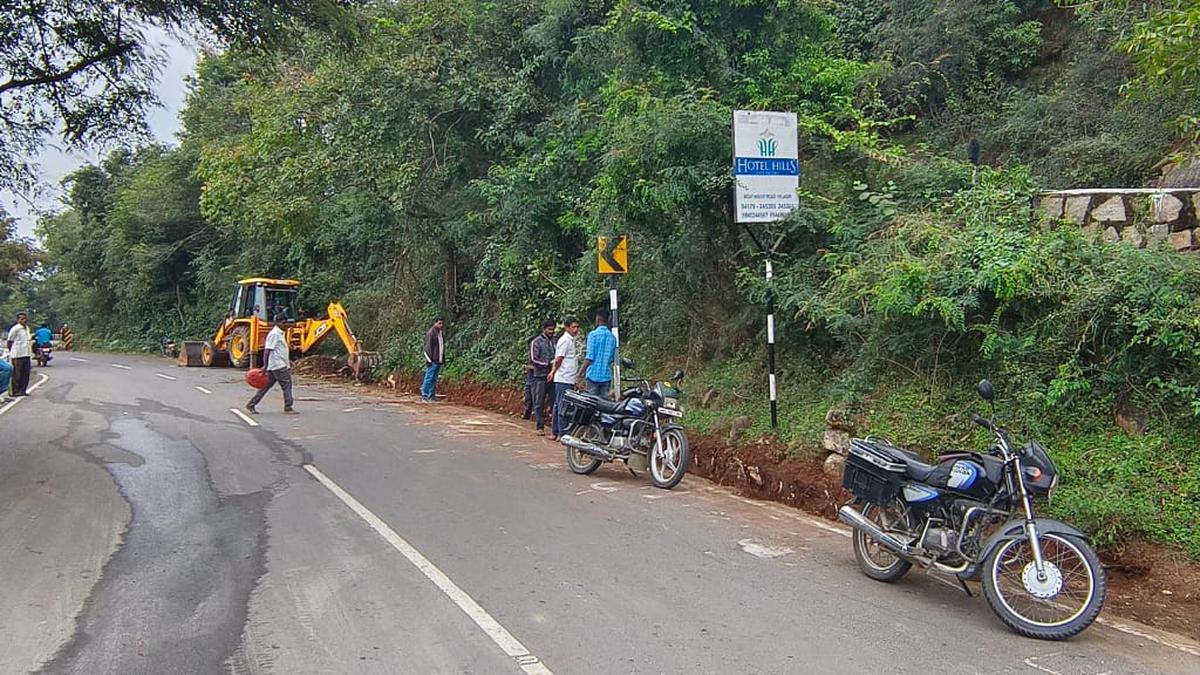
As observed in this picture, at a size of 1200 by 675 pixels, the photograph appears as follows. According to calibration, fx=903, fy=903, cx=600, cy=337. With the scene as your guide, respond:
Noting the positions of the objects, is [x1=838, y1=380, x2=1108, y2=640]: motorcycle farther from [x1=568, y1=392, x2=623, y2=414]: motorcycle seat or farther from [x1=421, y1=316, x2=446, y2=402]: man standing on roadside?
[x1=421, y1=316, x2=446, y2=402]: man standing on roadside

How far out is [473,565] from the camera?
6820 mm

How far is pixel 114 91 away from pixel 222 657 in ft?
32.2

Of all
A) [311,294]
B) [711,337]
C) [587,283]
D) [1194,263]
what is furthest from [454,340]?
[1194,263]

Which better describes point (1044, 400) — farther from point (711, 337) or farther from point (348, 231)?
point (348, 231)

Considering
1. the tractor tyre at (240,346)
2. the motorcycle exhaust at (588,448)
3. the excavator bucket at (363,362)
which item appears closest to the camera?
the motorcycle exhaust at (588,448)

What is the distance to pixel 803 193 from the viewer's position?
37.2 ft

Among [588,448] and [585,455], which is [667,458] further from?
[585,455]

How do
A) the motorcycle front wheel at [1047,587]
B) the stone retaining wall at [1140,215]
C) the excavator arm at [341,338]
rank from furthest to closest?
the excavator arm at [341,338], the stone retaining wall at [1140,215], the motorcycle front wheel at [1047,587]

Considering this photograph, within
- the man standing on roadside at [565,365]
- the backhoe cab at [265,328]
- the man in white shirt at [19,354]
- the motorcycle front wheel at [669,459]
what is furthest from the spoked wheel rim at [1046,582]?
the backhoe cab at [265,328]

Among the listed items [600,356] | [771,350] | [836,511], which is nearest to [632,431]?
[771,350]

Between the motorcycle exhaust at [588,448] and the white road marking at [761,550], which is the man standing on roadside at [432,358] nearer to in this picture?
the motorcycle exhaust at [588,448]

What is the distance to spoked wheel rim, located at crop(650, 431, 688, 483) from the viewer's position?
9836mm

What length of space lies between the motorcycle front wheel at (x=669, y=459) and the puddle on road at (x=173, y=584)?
161 inches

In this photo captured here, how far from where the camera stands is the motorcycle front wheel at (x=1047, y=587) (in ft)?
17.5
